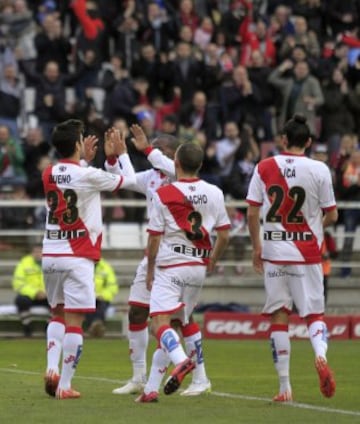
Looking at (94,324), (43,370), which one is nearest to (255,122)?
(94,324)

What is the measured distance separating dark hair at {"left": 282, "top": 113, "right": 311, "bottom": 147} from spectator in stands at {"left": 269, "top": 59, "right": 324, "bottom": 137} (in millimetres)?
14447

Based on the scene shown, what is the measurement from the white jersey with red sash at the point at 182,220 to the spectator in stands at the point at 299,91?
14.5m

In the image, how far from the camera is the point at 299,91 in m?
27.8

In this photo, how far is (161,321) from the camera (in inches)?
512

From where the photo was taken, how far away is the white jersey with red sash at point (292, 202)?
43.2 feet

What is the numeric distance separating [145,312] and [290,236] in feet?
5.65

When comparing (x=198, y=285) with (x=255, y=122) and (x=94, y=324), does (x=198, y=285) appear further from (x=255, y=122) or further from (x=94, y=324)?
(x=255, y=122)

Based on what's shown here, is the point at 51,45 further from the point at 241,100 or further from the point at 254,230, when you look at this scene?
the point at 254,230

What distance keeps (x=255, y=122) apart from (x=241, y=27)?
2.47 meters

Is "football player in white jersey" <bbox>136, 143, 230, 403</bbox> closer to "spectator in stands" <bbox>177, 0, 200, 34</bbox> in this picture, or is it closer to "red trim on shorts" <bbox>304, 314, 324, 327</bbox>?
"red trim on shorts" <bbox>304, 314, 324, 327</bbox>

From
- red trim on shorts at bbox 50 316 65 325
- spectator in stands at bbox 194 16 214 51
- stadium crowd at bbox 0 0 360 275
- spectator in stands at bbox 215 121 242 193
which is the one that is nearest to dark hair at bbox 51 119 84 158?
red trim on shorts at bbox 50 316 65 325

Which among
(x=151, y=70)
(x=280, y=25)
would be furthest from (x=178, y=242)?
(x=280, y=25)

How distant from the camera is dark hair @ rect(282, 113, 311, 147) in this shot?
13.2 m

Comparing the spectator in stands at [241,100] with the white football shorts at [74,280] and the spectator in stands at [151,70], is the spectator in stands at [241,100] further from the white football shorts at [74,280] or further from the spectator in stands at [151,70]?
the white football shorts at [74,280]
